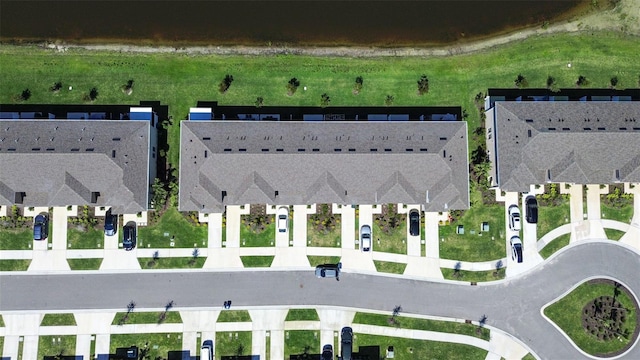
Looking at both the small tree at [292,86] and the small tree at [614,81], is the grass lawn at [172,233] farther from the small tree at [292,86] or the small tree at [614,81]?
the small tree at [614,81]

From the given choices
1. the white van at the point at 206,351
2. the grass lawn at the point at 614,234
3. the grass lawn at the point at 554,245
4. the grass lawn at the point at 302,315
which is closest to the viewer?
the white van at the point at 206,351

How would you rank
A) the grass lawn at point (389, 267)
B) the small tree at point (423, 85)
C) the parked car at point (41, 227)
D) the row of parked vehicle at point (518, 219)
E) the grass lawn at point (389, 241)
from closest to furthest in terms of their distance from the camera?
the parked car at point (41, 227) < the row of parked vehicle at point (518, 219) < the grass lawn at point (389, 267) < the grass lawn at point (389, 241) < the small tree at point (423, 85)

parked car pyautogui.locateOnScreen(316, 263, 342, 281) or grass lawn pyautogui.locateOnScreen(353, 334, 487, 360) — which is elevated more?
parked car pyautogui.locateOnScreen(316, 263, 342, 281)

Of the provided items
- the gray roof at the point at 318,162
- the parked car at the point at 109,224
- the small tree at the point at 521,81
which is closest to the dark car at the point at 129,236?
the parked car at the point at 109,224

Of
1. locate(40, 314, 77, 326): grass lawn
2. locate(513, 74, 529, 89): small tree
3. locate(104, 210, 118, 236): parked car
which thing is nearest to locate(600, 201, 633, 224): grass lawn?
locate(513, 74, 529, 89): small tree

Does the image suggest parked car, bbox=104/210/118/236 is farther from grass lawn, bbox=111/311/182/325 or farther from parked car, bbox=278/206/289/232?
parked car, bbox=278/206/289/232

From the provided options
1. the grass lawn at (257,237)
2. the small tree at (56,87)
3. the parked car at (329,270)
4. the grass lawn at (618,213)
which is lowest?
the parked car at (329,270)

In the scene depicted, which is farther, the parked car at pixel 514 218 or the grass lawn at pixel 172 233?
the parked car at pixel 514 218
